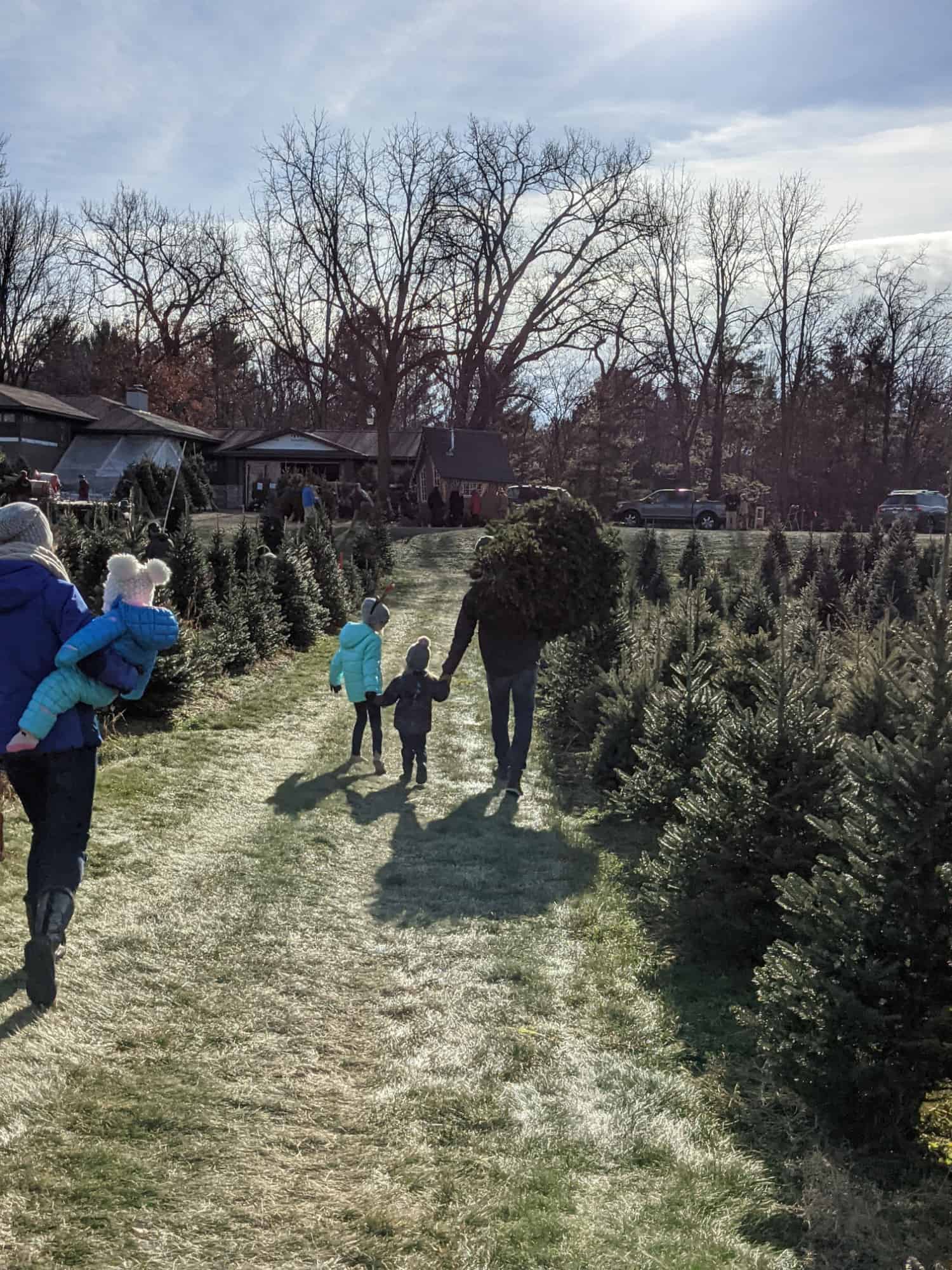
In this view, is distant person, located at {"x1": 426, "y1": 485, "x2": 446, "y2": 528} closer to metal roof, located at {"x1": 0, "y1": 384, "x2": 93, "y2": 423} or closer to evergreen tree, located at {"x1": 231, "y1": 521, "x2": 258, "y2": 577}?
metal roof, located at {"x1": 0, "y1": 384, "x2": 93, "y2": 423}

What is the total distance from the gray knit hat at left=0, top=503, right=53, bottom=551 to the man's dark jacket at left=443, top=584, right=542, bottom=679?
13.3ft

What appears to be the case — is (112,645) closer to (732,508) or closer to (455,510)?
(455,510)

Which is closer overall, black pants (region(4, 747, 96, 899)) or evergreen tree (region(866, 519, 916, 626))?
black pants (region(4, 747, 96, 899))

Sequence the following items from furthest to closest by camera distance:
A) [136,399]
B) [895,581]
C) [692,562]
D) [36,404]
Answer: [136,399], [36,404], [692,562], [895,581]

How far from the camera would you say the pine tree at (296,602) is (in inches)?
650

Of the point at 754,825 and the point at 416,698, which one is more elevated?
the point at 416,698

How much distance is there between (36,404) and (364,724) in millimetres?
37046

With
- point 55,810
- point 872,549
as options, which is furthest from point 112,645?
point 872,549

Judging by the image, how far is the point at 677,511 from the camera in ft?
139

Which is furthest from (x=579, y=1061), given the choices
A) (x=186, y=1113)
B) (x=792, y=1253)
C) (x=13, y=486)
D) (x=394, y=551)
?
(x=394, y=551)

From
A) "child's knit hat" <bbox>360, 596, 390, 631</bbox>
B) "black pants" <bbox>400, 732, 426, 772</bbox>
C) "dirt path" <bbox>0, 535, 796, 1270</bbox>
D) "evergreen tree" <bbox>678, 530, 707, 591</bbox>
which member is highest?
A: "evergreen tree" <bbox>678, 530, 707, 591</bbox>

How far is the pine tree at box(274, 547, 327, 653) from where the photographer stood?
1650 centimetres

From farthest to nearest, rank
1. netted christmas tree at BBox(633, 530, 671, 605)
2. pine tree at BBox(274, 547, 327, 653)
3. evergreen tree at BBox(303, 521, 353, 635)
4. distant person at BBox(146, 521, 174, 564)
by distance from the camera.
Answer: netted christmas tree at BBox(633, 530, 671, 605) → evergreen tree at BBox(303, 521, 353, 635) → pine tree at BBox(274, 547, 327, 653) → distant person at BBox(146, 521, 174, 564)

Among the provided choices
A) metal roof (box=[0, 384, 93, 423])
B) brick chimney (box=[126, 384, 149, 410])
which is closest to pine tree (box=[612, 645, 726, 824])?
metal roof (box=[0, 384, 93, 423])
